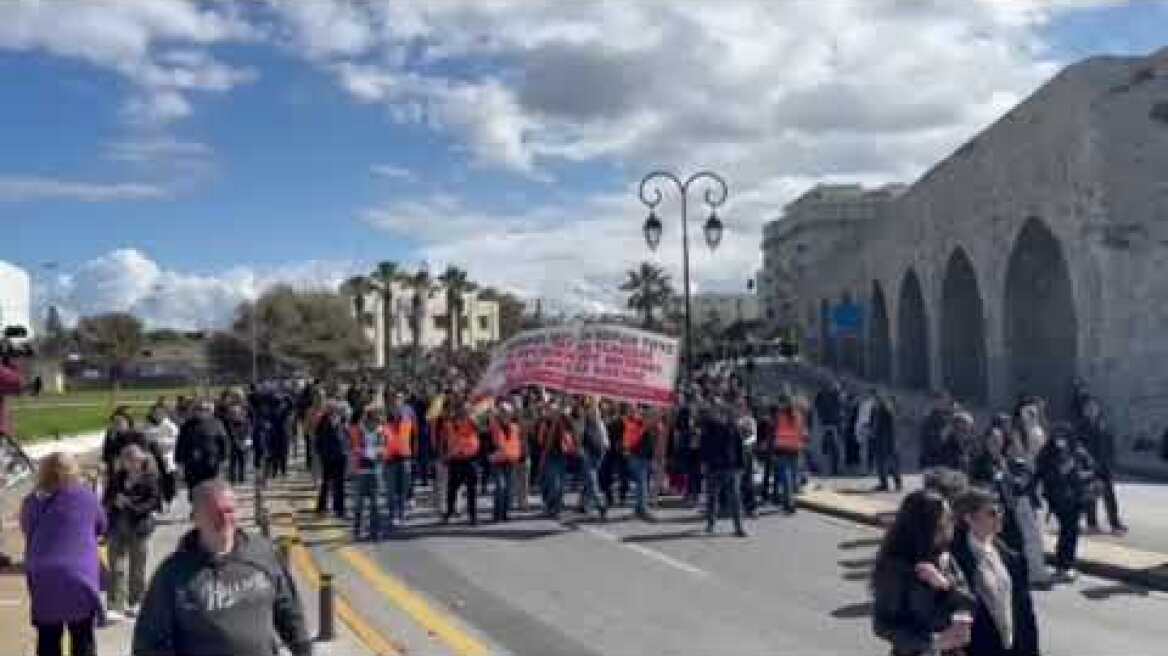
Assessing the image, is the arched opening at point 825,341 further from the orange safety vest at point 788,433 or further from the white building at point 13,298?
the white building at point 13,298

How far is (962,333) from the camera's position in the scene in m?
48.9

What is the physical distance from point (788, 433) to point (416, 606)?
8.54 m

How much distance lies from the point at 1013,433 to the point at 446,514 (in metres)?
8.13

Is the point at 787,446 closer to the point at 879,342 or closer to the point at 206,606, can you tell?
the point at 206,606

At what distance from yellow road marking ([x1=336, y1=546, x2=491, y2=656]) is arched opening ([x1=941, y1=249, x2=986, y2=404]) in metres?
33.7

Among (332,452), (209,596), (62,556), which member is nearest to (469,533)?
(332,452)

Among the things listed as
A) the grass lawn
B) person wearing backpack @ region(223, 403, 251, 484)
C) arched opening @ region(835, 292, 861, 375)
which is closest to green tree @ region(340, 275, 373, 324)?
the grass lawn

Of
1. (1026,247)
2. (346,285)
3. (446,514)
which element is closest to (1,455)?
(446,514)

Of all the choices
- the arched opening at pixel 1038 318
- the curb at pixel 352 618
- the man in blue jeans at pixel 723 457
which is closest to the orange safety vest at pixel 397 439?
the curb at pixel 352 618

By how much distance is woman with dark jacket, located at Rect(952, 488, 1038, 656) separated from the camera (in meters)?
6.12

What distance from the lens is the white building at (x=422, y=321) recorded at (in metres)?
128

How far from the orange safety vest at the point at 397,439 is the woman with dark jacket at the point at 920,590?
12387 millimetres

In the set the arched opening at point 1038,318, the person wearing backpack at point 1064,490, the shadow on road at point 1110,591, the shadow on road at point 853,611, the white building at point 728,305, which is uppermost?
the white building at point 728,305

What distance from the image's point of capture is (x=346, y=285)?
122375mm
